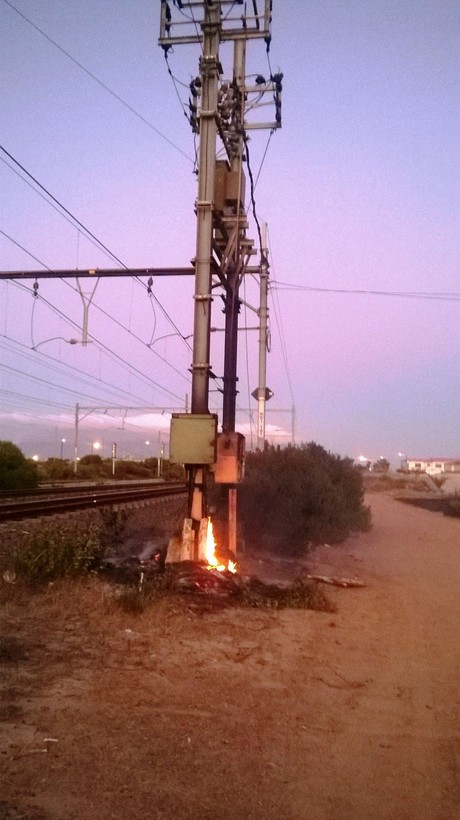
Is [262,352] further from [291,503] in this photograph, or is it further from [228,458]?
[228,458]

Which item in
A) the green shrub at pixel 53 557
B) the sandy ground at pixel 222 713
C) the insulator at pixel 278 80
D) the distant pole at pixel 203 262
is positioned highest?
the insulator at pixel 278 80

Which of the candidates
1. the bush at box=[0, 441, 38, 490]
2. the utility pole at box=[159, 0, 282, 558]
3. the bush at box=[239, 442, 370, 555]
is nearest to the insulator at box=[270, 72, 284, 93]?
the utility pole at box=[159, 0, 282, 558]

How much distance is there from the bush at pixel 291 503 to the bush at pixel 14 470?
24.2 m

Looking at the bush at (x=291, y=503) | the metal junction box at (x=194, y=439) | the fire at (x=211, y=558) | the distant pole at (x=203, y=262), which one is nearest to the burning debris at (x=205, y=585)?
the fire at (x=211, y=558)

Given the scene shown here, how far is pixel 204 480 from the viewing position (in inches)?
538

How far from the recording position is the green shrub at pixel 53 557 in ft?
37.2

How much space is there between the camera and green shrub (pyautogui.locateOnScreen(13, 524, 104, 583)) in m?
11.3

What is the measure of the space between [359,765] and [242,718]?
3.82ft

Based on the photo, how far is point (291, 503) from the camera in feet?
67.7

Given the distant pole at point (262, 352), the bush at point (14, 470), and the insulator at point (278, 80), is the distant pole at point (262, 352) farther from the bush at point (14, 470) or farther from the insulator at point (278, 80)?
the bush at point (14, 470)

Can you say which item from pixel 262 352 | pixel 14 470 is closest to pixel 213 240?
pixel 262 352

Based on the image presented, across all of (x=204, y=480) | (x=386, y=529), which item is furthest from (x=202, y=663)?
(x=386, y=529)

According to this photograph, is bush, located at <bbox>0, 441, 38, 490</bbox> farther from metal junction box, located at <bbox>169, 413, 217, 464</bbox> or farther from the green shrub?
metal junction box, located at <bbox>169, 413, 217, 464</bbox>

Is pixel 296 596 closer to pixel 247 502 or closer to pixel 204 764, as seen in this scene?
pixel 204 764
